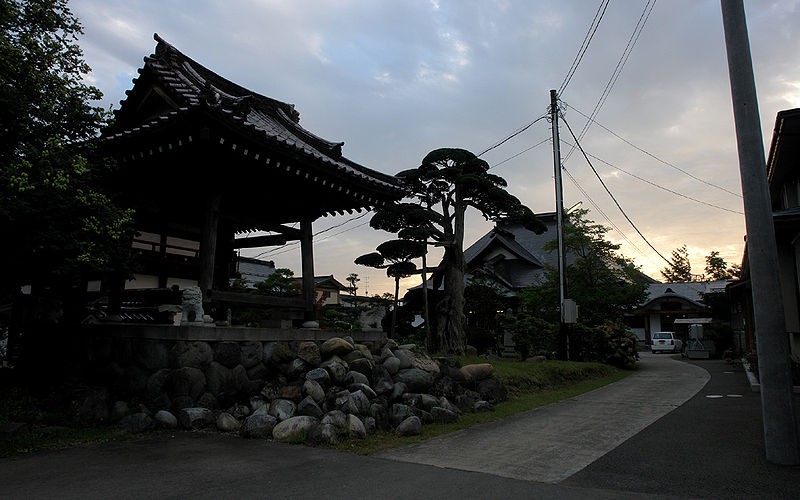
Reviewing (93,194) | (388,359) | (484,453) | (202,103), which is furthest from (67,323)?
(484,453)

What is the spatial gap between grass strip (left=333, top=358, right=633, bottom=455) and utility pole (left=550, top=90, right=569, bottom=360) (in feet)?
4.03

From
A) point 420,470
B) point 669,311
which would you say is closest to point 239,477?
point 420,470

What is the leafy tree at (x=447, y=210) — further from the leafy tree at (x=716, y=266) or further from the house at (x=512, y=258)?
the leafy tree at (x=716, y=266)

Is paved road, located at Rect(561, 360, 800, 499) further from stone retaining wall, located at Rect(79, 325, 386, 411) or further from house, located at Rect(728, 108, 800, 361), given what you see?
stone retaining wall, located at Rect(79, 325, 386, 411)

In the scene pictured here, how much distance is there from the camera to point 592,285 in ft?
69.0

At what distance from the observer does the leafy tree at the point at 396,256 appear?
47.1 feet

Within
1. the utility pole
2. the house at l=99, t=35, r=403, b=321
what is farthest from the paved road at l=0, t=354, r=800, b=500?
the utility pole

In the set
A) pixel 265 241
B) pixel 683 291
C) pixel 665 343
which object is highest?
pixel 683 291

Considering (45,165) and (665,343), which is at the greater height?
(45,165)

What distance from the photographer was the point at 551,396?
10719 mm

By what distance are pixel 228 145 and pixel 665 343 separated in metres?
36.0

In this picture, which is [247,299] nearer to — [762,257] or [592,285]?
[762,257]

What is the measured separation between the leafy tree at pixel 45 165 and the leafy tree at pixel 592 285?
1678 centimetres

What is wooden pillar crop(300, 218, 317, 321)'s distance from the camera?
10.0 metres
